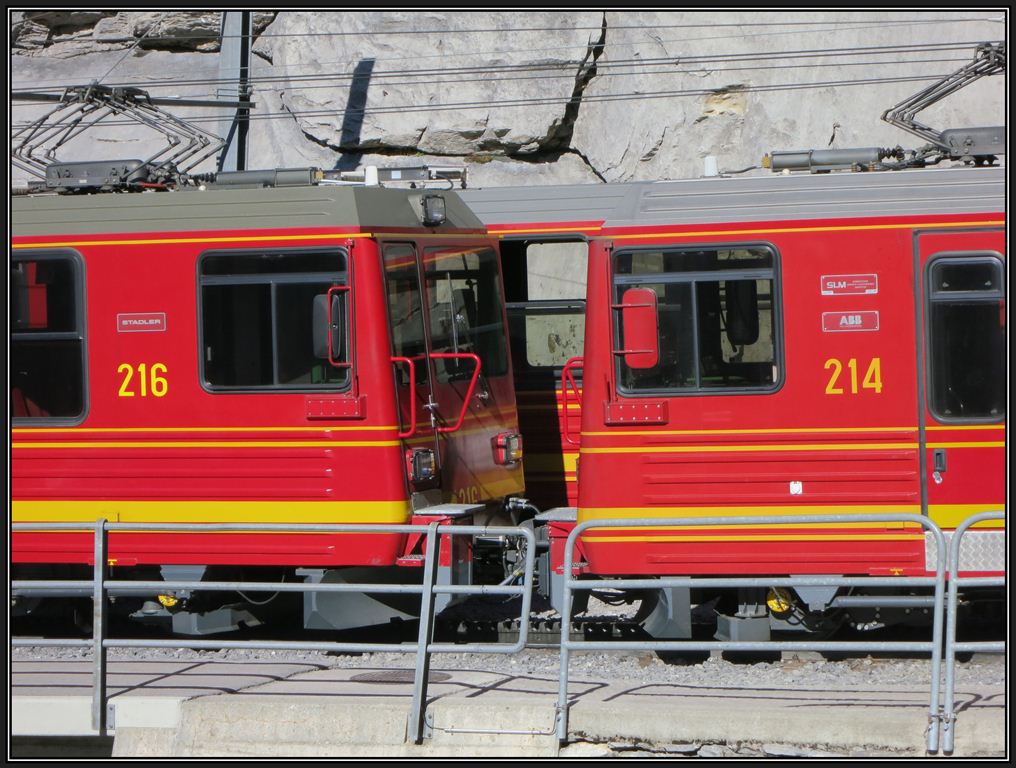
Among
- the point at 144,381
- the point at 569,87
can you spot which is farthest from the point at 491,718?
the point at 569,87

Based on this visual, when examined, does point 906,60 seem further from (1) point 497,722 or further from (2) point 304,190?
(1) point 497,722

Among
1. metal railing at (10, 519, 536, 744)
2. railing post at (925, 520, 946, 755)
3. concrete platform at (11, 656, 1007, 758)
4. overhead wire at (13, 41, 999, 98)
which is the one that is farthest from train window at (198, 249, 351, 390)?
overhead wire at (13, 41, 999, 98)

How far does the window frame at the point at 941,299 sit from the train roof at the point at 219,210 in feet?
12.1

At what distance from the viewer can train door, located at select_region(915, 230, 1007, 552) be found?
9.24 m

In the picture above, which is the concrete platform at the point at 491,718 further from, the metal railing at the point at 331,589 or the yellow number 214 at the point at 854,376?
the yellow number 214 at the point at 854,376

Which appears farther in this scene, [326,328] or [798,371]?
[326,328]

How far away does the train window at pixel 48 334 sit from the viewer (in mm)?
10234

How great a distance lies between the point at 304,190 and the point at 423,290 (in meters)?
1.18

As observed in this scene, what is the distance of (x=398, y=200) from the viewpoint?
10.3 meters

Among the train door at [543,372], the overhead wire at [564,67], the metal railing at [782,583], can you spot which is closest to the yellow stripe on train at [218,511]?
the train door at [543,372]

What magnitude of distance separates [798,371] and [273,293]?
12.3 feet

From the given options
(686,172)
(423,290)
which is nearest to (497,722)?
(423,290)

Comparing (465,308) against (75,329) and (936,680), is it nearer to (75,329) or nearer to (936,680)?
(75,329)

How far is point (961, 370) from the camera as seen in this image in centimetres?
930
